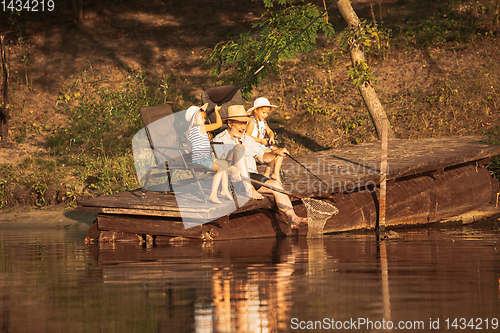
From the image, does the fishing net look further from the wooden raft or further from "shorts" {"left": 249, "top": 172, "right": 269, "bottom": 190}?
"shorts" {"left": 249, "top": 172, "right": 269, "bottom": 190}

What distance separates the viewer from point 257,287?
5148 millimetres

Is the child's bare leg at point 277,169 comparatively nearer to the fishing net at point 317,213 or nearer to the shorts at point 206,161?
the fishing net at point 317,213

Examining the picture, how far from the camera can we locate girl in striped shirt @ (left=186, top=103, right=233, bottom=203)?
8.09 meters

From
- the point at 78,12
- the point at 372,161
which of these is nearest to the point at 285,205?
the point at 372,161

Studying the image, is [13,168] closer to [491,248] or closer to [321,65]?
[321,65]

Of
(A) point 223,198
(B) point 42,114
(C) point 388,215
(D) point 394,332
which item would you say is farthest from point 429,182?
(B) point 42,114

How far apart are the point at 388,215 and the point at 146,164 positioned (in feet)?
18.6

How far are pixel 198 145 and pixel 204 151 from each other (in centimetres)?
12

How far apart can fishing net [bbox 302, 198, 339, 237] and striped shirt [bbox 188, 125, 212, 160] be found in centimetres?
159

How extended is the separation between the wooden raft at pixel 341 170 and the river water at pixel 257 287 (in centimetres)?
54

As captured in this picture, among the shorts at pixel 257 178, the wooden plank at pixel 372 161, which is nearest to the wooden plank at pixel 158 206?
the shorts at pixel 257 178

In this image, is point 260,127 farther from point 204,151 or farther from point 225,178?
point 225,178

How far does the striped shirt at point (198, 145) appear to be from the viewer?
8.38 metres

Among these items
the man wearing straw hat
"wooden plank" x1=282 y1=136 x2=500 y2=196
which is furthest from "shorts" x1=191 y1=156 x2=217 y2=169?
"wooden plank" x1=282 y1=136 x2=500 y2=196
